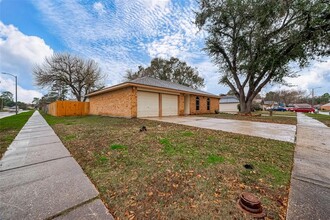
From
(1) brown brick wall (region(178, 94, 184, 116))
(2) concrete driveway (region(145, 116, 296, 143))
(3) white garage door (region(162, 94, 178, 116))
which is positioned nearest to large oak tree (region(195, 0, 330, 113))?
(1) brown brick wall (region(178, 94, 184, 116))

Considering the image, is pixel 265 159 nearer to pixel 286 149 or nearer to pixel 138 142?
pixel 286 149

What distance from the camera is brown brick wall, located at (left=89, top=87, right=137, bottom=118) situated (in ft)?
34.3

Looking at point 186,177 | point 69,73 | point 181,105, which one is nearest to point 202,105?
point 181,105

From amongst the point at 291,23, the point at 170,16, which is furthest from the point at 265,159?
the point at 291,23

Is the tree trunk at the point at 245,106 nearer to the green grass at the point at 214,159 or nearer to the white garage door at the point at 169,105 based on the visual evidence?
the white garage door at the point at 169,105

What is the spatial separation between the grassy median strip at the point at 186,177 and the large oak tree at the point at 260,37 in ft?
35.7

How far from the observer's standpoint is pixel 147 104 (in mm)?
11641

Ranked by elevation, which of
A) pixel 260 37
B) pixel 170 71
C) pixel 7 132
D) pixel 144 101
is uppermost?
pixel 170 71

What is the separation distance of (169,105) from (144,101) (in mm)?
2887

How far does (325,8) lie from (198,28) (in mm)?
8694

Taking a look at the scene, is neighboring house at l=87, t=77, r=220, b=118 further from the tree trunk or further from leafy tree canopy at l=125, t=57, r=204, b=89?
leafy tree canopy at l=125, t=57, r=204, b=89

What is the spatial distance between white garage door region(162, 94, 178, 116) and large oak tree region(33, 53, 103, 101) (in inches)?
649

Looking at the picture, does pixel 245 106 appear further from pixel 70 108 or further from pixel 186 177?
pixel 70 108

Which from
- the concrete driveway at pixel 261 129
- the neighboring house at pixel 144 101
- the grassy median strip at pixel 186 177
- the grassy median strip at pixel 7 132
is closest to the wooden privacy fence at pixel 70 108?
the neighboring house at pixel 144 101
